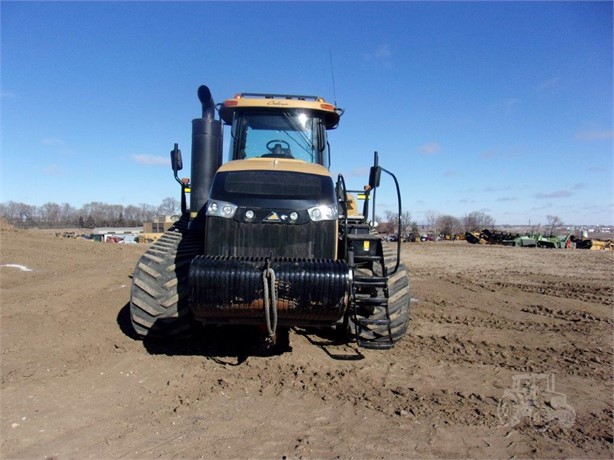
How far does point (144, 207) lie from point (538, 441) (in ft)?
354

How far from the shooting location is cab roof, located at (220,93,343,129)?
632 cm

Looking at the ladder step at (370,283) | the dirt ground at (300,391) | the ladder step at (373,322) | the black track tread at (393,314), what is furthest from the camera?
the black track tread at (393,314)

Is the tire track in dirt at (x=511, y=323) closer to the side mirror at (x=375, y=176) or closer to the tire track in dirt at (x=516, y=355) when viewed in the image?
the tire track in dirt at (x=516, y=355)

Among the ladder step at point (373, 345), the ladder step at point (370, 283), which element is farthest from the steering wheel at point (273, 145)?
the ladder step at point (373, 345)

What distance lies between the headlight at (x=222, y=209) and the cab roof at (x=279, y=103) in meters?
1.82

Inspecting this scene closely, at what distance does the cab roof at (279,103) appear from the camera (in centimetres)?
632

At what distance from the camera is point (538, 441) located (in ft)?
11.6

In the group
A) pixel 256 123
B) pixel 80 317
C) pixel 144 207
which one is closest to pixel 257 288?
pixel 256 123

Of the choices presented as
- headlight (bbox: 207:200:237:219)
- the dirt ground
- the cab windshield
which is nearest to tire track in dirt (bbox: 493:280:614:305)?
the dirt ground

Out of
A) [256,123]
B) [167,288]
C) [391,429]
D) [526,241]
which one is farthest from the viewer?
[526,241]

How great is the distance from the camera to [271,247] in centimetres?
509

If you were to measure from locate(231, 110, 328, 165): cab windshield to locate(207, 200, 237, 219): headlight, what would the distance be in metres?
1.46

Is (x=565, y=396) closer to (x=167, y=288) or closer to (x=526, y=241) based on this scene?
(x=167, y=288)

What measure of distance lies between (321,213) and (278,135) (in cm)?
184
